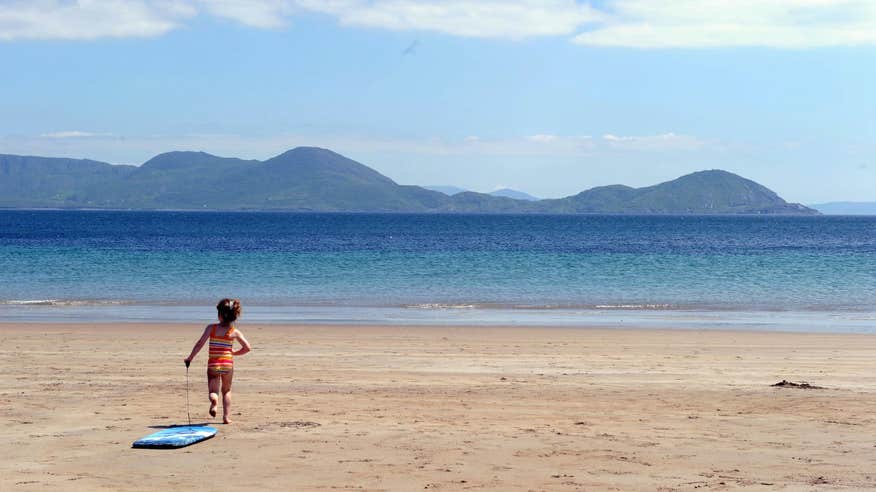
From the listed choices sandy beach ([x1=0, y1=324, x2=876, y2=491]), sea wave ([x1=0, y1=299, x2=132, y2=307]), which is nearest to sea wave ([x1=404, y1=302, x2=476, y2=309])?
sea wave ([x1=0, y1=299, x2=132, y2=307])

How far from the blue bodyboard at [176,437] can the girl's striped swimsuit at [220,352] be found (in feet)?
2.59

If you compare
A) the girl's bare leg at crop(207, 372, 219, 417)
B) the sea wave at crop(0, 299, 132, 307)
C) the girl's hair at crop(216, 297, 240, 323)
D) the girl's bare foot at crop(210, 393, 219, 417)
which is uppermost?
the girl's hair at crop(216, 297, 240, 323)

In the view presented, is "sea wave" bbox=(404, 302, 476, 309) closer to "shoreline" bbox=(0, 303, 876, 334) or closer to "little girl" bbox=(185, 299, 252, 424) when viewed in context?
"shoreline" bbox=(0, 303, 876, 334)

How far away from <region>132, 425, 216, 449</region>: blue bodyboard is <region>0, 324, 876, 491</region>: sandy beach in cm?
15

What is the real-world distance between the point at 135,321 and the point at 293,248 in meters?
45.9

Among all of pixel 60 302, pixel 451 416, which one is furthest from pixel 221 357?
pixel 60 302

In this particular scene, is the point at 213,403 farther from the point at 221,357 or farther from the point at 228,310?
the point at 228,310

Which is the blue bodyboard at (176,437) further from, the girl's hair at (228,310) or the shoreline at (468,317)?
the shoreline at (468,317)

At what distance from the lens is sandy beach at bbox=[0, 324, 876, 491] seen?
928 centimetres

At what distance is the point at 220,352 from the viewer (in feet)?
37.8

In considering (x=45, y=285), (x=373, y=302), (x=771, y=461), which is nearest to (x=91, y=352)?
(x=771, y=461)

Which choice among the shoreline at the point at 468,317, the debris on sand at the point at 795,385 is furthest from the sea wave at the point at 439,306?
the debris on sand at the point at 795,385

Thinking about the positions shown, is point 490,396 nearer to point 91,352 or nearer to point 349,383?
point 349,383

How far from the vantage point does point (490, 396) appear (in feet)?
44.5
